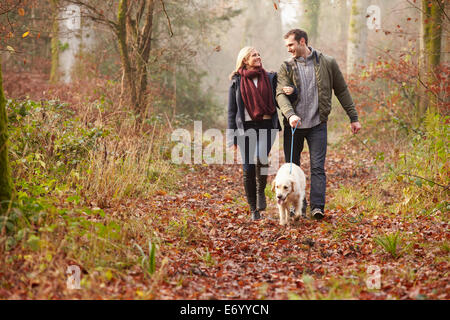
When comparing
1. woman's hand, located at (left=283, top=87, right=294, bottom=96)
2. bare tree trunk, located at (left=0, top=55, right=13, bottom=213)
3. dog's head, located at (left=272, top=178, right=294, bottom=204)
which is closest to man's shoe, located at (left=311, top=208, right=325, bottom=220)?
dog's head, located at (left=272, top=178, right=294, bottom=204)

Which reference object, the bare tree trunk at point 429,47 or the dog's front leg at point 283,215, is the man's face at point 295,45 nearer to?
the dog's front leg at point 283,215

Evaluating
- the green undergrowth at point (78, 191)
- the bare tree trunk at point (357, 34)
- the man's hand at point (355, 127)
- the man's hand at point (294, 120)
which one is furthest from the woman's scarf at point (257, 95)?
the bare tree trunk at point (357, 34)

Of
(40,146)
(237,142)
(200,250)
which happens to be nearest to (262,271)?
(200,250)

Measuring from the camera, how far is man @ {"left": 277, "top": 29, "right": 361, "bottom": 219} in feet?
17.8

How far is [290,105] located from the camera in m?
5.43

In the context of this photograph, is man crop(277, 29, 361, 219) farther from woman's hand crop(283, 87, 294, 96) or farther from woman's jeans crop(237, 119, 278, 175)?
woman's jeans crop(237, 119, 278, 175)

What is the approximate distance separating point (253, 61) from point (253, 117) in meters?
0.75

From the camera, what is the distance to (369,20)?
15148mm

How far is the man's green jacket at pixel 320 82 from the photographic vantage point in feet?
17.8

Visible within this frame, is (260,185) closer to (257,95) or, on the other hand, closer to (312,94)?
(257,95)

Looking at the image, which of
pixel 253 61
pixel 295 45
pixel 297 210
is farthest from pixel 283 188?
pixel 295 45
